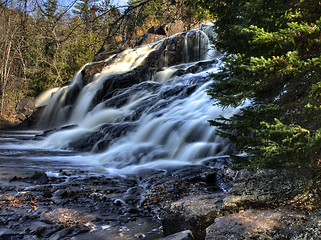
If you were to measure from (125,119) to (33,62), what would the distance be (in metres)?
17.4

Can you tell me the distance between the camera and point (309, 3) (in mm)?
2969

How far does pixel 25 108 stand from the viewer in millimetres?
20797

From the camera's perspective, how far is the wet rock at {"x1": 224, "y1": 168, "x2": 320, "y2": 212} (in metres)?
2.95

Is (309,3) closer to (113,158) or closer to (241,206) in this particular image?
(241,206)

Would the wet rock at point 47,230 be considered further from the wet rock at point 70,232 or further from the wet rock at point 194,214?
the wet rock at point 194,214

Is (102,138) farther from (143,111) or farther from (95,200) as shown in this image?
(95,200)

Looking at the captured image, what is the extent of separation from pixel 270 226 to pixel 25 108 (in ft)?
68.8

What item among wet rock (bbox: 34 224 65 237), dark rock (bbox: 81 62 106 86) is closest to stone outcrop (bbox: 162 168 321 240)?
wet rock (bbox: 34 224 65 237)

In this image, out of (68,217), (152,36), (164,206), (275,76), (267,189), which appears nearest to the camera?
(275,76)

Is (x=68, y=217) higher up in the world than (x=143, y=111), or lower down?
lower down

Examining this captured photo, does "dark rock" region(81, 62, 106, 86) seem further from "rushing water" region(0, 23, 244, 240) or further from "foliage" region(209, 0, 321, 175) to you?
"foliage" region(209, 0, 321, 175)

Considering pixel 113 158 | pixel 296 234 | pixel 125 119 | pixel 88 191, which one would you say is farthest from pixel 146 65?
pixel 296 234

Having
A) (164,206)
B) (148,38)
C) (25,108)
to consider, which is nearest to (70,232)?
(164,206)

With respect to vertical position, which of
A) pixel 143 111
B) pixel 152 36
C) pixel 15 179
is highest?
pixel 152 36
